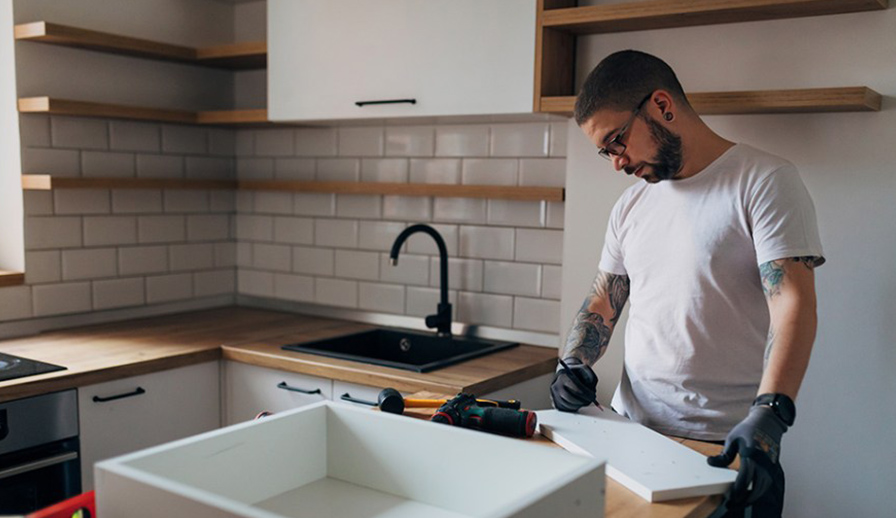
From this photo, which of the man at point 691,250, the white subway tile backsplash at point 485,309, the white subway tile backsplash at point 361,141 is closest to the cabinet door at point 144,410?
the white subway tile backsplash at point 485,309

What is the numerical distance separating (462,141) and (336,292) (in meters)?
0.79

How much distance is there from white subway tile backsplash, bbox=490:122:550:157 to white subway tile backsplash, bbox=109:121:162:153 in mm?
1316

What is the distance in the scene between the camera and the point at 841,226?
2152mm

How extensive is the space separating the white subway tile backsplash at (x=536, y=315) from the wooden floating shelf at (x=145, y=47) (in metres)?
1.25

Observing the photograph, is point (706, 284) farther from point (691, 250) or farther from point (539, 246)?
point (539, 246)

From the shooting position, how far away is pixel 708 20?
7.40 ft

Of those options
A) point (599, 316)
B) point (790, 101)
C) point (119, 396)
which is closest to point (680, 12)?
point (790, 101)

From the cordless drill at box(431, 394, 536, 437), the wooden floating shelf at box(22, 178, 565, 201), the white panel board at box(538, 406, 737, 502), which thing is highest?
the wooden floating shelf at box(22, 178, 565, 201)

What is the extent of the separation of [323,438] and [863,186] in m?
1.48

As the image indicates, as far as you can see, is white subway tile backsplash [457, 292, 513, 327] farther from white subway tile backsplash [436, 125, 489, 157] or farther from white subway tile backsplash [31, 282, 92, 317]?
white subway tile backsplash [31, 282, 92, 317]

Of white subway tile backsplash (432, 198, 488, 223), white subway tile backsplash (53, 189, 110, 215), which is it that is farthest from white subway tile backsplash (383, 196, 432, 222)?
white subway tile backsplash (53, 189, 110, 215)

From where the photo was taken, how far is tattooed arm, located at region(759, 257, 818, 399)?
1.52 meters

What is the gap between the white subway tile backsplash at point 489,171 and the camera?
9.29 feet

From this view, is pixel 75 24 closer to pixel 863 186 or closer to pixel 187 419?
pixel 187 419
